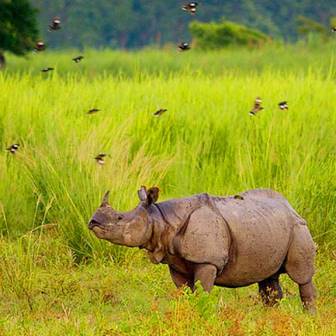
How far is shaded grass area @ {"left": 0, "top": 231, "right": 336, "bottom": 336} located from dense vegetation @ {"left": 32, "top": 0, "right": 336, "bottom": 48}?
45.4 meters

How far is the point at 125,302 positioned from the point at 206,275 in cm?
108

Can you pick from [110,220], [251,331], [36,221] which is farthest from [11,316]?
[36,221]

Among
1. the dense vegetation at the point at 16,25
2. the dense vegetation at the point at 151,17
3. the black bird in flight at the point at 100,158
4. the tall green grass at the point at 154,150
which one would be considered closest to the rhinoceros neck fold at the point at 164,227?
the tall green grass at the point at 154,150

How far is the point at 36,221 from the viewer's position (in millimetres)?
9508

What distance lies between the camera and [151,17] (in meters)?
56.5

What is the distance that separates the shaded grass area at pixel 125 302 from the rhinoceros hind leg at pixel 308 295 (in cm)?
5

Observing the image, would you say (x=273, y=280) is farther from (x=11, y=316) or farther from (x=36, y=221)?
(x=36, y=221)

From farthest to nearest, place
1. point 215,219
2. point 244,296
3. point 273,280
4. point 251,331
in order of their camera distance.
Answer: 1. point 244,296
2. point 273,280
3. point 215,219
4. point 251,331

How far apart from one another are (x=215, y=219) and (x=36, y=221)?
3.41 m

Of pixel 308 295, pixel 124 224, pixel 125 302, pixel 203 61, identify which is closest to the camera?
pixel 124 224

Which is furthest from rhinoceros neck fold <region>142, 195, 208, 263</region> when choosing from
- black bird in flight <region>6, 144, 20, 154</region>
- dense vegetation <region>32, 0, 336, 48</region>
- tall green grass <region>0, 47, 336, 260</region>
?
dense vegetation <region>32, 0, 336, 48</region>

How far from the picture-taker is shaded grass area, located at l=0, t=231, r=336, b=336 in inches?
224

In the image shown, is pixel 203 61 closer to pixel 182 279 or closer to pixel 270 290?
pixel 270 290

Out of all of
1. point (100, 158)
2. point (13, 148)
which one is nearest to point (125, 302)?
point (100, 158)
